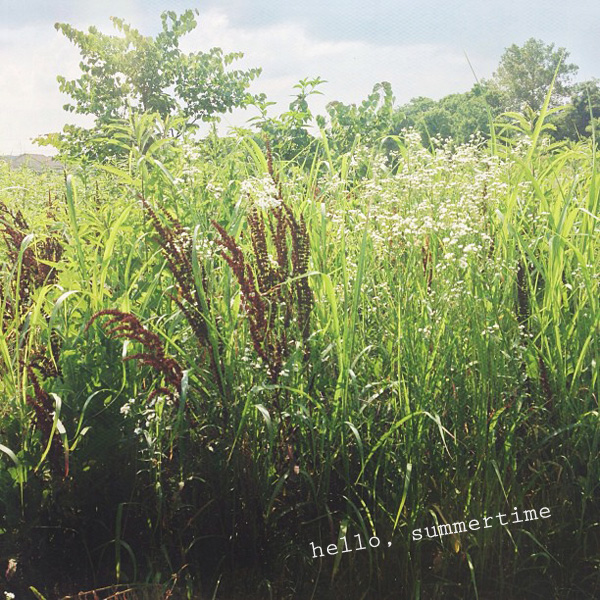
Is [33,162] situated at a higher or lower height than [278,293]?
higher

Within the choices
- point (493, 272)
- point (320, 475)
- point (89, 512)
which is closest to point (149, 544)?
point (89, 512)

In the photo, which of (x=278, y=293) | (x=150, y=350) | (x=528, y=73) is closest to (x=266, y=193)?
(x=278, y=293)

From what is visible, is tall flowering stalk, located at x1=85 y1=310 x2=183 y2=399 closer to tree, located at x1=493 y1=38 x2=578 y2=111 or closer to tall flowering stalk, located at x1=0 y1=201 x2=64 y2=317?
tall flowering stalk, located at x1=0 y1=201 x2=64 y2=317

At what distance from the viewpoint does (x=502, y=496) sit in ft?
6.39

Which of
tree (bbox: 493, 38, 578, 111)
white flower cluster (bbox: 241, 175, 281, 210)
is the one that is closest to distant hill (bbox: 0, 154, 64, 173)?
white flower cluster (bbox: 241, 175, 281, 210)

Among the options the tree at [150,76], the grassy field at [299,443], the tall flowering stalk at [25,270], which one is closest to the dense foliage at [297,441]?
the grassy field at [299,443]

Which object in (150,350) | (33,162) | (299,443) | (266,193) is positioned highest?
Result: (33,162)

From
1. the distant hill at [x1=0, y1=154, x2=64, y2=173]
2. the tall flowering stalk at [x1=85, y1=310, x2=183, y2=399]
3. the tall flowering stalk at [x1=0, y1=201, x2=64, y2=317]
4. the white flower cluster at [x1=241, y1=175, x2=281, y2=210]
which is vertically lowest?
the tall flowering stalk at [x1=85, y1=310, x2=183, y2=399]

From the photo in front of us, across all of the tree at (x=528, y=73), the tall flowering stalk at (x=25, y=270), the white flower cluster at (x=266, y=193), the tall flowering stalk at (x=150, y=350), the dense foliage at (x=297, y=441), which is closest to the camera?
the tall flowering stalk at (x=150, y=350)

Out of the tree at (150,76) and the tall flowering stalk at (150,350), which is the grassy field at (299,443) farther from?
the tree at (150,76)

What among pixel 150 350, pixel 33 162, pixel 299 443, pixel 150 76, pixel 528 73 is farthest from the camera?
pixel 528 73

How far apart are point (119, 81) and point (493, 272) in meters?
4.74

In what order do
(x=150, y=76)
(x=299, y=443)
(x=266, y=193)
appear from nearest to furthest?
(x=299, y=443) < (x=266, y=193) < (x=150, y=76)

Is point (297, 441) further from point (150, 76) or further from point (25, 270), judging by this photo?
point (150, 76)
